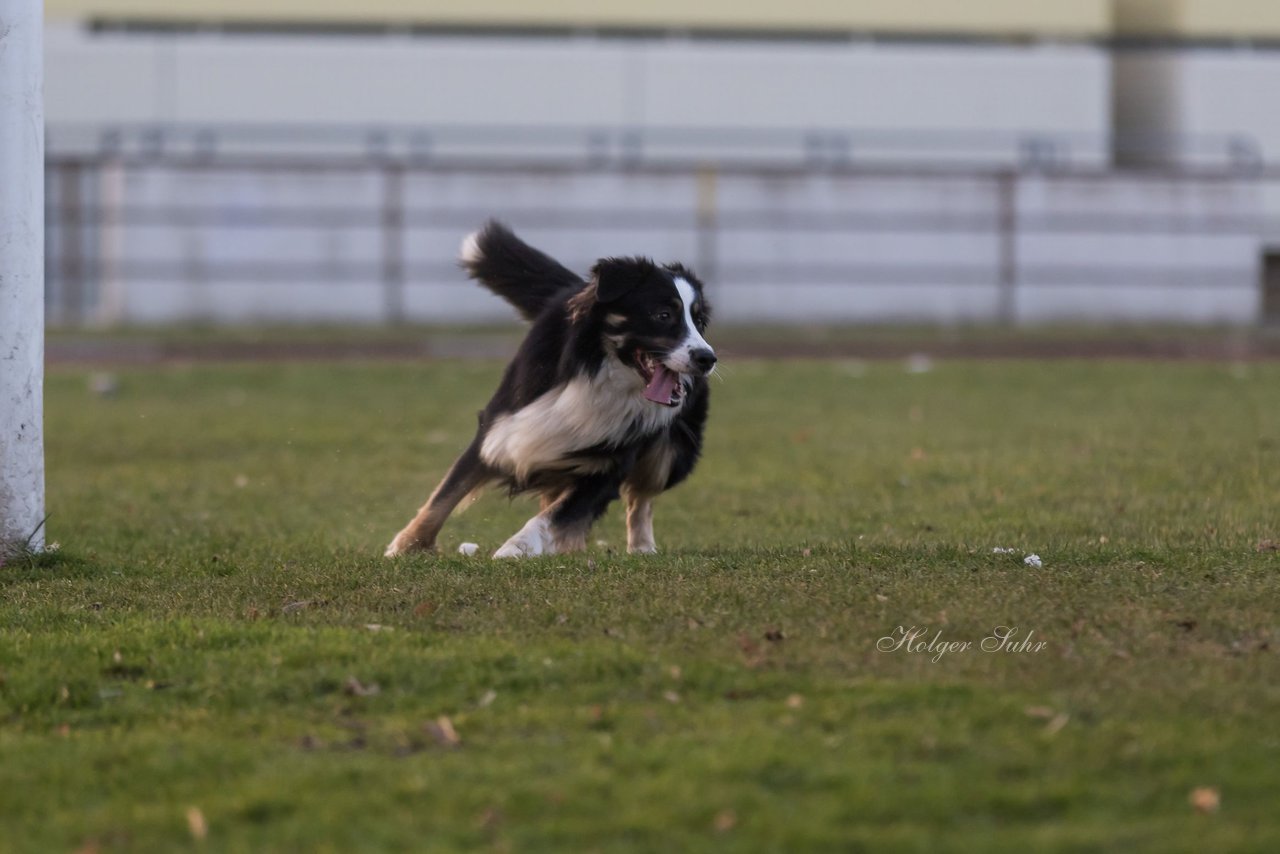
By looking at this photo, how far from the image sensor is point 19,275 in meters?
7.36

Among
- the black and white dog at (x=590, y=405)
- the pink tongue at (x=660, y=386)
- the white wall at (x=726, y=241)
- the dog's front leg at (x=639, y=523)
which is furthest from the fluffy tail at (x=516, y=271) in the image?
the white wall at (x=726, y=241)

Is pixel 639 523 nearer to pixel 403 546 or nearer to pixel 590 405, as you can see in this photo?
pixel 590 405

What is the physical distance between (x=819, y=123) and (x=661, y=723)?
26.5 m

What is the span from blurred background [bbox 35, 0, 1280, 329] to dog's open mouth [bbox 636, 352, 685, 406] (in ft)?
67.0

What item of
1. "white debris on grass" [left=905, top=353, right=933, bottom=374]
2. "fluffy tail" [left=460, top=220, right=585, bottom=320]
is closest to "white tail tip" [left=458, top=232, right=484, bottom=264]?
"fluffy tail" [left=460, top=220, right=585, bottom=320]

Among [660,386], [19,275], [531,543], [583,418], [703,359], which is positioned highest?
[19,275]

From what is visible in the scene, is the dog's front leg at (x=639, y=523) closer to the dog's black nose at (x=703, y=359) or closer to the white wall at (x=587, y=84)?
the dog's black nose at (x=703, y=359)

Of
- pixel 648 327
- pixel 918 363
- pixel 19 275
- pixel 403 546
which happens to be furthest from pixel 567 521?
pixel 918 363

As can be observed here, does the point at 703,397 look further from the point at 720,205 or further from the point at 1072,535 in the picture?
the point at 720,205

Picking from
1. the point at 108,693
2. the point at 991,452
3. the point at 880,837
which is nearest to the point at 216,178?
the point at 991,452

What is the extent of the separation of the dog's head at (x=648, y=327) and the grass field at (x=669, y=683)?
0.81 m

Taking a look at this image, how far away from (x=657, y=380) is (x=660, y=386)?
0.03 meters

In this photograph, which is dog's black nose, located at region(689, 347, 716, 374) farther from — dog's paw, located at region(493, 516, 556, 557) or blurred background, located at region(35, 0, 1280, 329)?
blurred background, located at region(35, 0, 1280, 329)

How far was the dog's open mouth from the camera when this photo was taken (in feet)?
25.1
